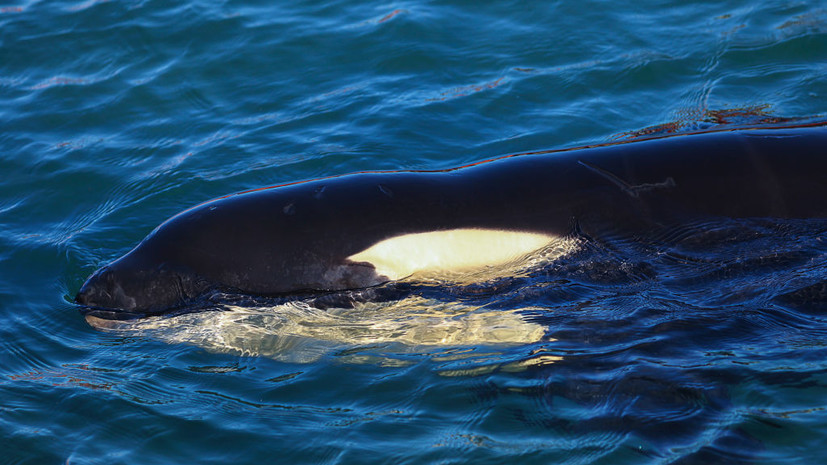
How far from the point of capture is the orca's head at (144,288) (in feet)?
21.0

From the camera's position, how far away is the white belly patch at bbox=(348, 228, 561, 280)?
6406mm

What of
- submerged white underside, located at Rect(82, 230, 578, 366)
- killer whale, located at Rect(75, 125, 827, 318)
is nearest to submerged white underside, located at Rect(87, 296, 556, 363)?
submerged white underside, located at Rect(82, 230, 578, 366)

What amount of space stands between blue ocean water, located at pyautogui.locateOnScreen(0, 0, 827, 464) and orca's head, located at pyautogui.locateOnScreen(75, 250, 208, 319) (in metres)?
0.18

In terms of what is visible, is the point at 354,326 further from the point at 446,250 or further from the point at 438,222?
the point at 438,222

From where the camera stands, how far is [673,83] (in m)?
10.8

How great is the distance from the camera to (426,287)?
6523mm

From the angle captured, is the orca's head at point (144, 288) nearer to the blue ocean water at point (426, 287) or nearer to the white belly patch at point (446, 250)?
the blue ocean water at point (426, 287)

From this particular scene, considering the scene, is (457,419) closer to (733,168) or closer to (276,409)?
(276,409)

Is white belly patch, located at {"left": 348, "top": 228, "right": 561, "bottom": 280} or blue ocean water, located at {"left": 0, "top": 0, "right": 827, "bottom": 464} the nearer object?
blue ocean water, located at {"left": 0, "top": 0, "right": 827, "bottom": 464}

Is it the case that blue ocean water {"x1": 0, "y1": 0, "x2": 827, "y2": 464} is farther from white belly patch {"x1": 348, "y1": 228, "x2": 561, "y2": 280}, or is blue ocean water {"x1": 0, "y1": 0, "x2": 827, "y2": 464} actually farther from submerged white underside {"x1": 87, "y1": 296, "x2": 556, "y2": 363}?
white belly patch {"x1": 348, "y1": 228, "x2": 561, "y2": 280}

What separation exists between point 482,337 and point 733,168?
83.0 inches

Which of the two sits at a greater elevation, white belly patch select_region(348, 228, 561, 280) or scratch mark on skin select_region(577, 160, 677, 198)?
scratch mark on skin select_region(577, 160, 677, 198)

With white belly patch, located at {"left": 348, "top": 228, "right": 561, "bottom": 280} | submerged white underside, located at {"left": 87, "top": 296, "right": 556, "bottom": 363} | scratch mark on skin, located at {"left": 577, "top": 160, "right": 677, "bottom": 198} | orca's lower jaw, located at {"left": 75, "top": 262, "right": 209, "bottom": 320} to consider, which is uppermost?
scratch mark on skin, located at {"left": 577, "top": 160, "right": 677, "bottom": 198}

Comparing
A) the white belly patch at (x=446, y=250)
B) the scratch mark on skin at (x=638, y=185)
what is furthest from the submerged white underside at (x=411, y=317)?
the scratch mark on skin at (x=638, y=185)
